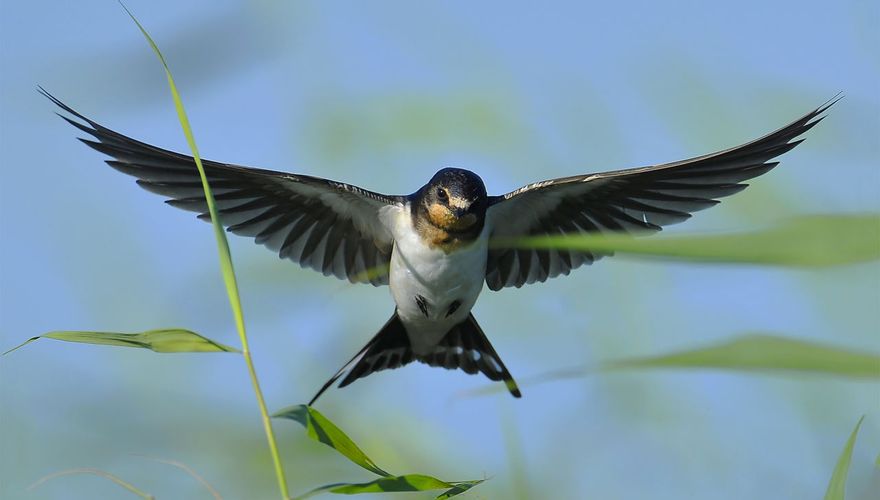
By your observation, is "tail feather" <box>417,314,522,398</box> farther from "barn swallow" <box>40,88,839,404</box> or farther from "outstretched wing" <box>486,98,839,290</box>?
"outstretched wing" <box>486,98,839,290</box>

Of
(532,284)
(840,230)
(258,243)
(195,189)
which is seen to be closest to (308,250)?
(258,243)

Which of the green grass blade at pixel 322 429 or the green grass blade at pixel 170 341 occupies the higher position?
the green grass blade at pixel 170 341

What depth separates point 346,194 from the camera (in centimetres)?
356

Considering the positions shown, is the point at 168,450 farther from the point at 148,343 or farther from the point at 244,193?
the point at 148,343

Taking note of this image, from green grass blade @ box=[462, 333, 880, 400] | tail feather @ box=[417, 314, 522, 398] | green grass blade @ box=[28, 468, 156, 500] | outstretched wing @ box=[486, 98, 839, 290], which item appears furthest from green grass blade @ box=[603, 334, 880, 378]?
tail feather @ box=[417, 314, 522, 398]

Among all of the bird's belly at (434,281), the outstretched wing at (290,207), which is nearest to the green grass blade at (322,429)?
the outstretched wing at (290,207)

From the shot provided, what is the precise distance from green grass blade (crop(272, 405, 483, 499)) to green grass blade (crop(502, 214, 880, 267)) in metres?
0.40

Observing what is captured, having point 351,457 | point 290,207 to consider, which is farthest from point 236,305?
point 290,207

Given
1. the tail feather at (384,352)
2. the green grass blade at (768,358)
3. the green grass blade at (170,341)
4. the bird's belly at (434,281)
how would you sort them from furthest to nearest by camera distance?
1. the tail feather at (384,352)
2. the bird's belly at (434,281)
3. the green grass blade at (170,341)
4. the green grass blade at (768,358)

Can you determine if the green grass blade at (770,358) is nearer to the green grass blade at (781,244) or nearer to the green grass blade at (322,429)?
the green grass blade at (781,244)

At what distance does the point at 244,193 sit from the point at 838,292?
2.03 metres

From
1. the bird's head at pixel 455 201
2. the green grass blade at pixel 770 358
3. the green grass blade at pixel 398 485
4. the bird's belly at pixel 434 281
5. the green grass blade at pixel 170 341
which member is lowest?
the green grass blade at pixel 398 485

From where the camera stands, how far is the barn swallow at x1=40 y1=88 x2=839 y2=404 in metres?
3.34

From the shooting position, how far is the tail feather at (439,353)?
3.80 metres
